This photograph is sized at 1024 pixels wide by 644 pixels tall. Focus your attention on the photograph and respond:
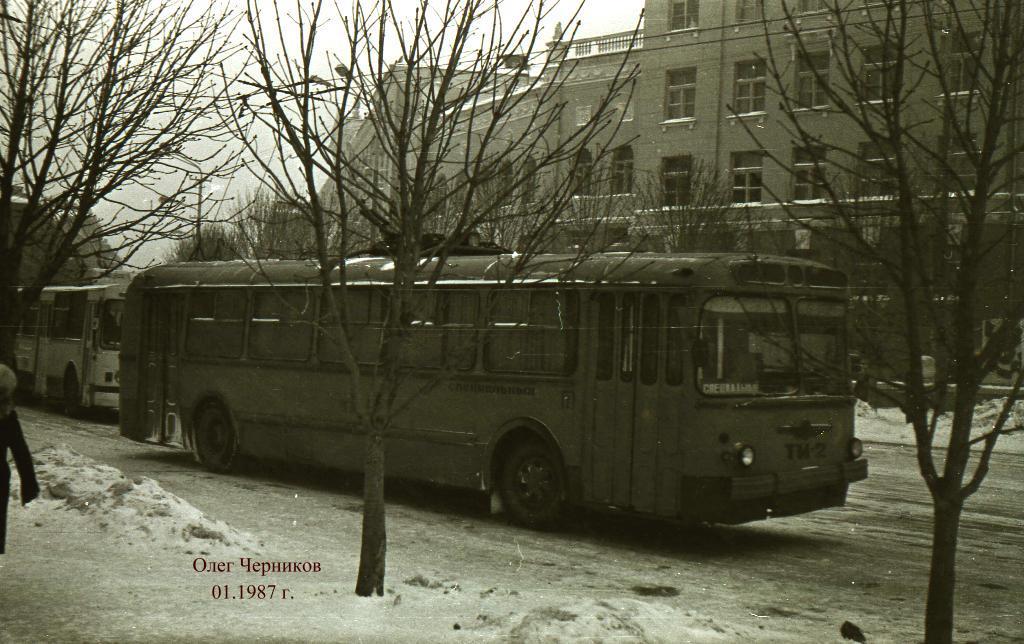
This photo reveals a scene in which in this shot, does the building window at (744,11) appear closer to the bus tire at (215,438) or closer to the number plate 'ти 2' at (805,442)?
the bus tire at (215,438)

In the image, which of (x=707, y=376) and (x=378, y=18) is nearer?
(x=378, y=18)

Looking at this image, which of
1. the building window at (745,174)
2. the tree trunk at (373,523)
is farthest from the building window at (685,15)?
the tree trunk at (373,523)

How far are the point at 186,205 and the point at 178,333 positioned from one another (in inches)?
162

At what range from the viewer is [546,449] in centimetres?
1086

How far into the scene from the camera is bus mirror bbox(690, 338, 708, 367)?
9.74 metres

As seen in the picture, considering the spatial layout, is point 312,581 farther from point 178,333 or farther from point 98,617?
point 178,333

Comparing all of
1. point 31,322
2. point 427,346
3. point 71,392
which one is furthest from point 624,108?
point 31,322

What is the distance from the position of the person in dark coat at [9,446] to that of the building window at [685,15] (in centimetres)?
2850

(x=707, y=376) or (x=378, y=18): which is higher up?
(x=378, y=18)

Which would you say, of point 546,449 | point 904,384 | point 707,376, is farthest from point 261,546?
point 904,384

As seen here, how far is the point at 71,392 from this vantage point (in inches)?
914

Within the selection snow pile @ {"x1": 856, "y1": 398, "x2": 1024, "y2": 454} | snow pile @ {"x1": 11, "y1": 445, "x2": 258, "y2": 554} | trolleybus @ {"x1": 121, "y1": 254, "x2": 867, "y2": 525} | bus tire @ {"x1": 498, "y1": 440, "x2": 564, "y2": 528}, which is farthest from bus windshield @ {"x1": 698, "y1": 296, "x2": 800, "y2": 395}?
snow pile @ {"x1": 856, "y1": 398, "x2": 1024, "y2": 454}

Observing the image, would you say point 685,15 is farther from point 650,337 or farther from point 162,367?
point 650,337

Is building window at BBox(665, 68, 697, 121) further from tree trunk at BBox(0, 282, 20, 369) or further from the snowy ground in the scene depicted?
tree trunk at BBox(0, 282, 20, 369)
